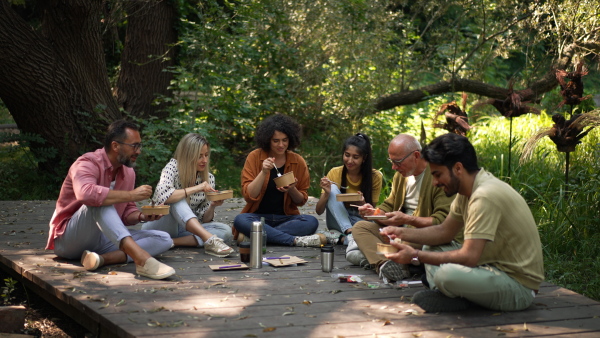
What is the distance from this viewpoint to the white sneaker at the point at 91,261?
4.82 m

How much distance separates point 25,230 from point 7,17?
10.7ft

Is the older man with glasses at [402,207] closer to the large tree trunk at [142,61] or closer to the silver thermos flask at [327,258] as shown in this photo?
the silver thermos flask at [327,258]

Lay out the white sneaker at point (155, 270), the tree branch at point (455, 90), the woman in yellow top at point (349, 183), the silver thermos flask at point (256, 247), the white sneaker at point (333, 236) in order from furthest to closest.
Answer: the tree branch at point (455, 90) < the white sneaker at point (333, 236) < the woman in yellow top at point (349, 183) < the silver thermos flask at point (256, 247) < the white sneaker at point (155, 270)

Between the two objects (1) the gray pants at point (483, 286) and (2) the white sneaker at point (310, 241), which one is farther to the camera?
(2) the white sneaker at point (310, 241)

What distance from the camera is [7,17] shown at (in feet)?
27.6

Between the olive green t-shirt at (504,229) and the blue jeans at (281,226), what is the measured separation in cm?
227

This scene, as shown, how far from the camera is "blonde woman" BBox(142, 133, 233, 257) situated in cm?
558

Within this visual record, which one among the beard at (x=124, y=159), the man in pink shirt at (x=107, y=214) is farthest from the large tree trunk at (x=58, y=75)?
the beard at (x=124, y=159)

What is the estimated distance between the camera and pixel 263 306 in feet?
13.4

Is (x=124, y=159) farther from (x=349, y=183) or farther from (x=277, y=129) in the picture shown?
(x=349, y=183)

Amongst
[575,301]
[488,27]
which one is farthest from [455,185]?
[488,27]

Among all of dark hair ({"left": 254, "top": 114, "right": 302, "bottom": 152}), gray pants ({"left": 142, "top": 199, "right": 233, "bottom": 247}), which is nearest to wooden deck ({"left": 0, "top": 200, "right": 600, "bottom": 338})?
gray pants ({"left": 142, "top": 199, "right": 233, "bottom": 247})

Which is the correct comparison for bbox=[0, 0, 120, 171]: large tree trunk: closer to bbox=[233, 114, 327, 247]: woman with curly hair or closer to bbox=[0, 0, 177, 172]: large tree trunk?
bbox=[0, 0, 177, 172]: large tree trunk

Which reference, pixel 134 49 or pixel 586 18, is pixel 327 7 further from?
pixel 586 18
